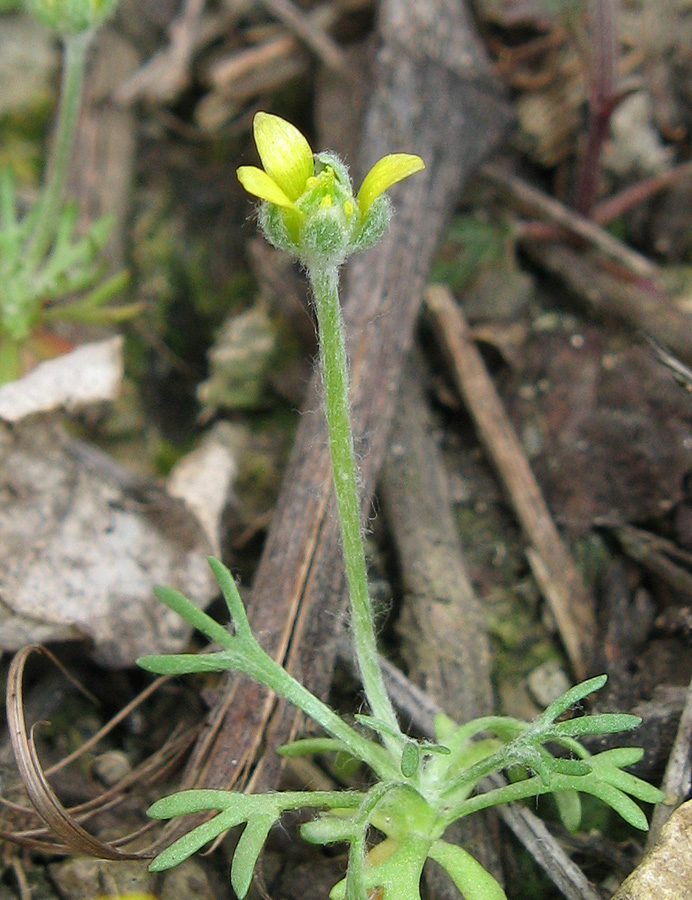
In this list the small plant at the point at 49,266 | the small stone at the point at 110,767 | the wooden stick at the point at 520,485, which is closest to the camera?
A: the small stone at the point at 110,767

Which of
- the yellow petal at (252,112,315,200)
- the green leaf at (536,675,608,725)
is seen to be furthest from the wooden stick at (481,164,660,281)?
the green leaf at (536,675,608,725)

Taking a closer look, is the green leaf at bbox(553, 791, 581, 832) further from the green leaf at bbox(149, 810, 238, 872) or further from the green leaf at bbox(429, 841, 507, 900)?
the green leaf at bbox(149, 810, 238, 872)

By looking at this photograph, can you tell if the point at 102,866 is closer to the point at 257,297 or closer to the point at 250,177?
the point at 250,177

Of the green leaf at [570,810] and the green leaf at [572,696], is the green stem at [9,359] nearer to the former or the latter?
the green leaf at [572,696]

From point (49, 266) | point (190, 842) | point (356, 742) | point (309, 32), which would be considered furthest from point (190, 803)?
point (309, 32)

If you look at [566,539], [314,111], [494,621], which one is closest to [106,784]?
[494,621]

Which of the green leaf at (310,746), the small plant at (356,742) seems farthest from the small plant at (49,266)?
the green leaf at (310,746)

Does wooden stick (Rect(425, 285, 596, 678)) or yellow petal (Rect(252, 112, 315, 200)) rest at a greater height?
yellow petal (Rect(252, 112, 315, 200))
